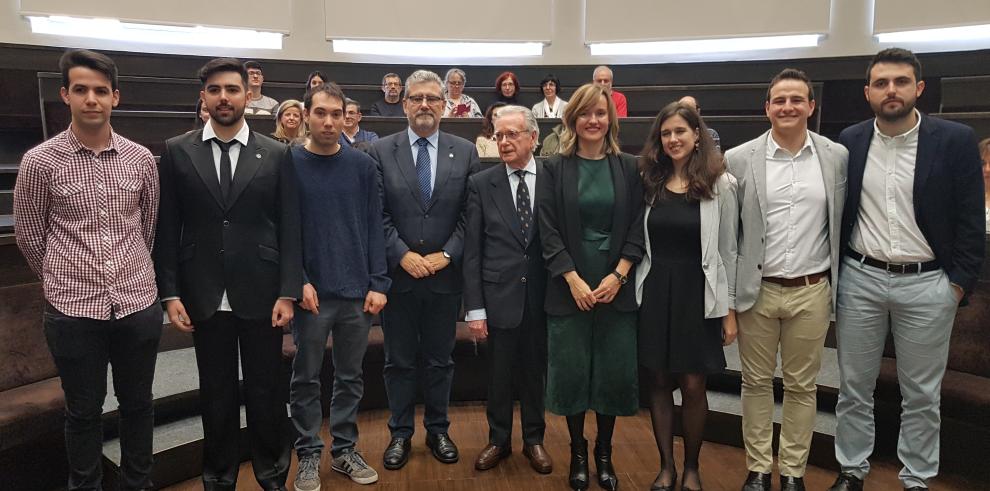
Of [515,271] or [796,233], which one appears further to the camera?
[515,271]

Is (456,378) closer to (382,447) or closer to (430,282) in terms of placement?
(382,447)

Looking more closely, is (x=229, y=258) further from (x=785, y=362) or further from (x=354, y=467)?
(x=785, y=362)

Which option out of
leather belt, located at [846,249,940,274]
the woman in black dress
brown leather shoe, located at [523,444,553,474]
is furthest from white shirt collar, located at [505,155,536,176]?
leather belt, located at [846,249,940,274]

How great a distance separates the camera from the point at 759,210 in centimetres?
220

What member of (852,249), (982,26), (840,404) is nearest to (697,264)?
(852,249)

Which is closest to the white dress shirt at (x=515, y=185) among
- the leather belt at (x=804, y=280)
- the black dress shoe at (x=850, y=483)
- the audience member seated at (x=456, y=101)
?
the leather belt at (x=804, y=280)

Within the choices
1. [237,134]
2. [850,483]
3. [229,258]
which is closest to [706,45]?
[850,483]

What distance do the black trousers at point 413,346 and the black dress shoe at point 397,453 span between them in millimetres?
30

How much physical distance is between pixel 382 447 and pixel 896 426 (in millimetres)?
2189

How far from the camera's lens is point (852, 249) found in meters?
2.23

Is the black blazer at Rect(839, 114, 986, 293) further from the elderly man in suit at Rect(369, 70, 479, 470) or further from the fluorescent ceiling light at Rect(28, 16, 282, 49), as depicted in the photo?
the fluorescent ceiling light at Rect(28, 16, 282, 49)

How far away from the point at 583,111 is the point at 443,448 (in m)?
1.47

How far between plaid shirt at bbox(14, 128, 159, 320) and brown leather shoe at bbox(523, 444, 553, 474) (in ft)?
5.05

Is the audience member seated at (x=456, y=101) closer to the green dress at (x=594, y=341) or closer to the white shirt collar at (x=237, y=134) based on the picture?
the green dress at (x=594, y=341)
